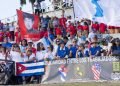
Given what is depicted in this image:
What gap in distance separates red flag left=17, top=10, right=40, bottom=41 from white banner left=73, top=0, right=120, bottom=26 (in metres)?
6.82

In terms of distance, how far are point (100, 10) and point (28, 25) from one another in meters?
7.83

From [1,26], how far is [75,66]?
13.2 meters

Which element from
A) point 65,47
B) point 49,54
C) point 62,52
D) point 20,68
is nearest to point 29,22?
point 20,68

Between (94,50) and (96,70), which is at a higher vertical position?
(94,50)

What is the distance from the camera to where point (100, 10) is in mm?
13086

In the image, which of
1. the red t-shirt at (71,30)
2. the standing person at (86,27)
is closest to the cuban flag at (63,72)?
the standing person at (86,27)

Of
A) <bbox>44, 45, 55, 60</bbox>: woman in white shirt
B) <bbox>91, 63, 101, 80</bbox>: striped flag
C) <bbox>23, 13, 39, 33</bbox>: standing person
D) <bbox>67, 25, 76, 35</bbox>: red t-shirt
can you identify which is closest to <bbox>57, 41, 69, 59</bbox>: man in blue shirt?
<bbox>44, 45, 55, 60</bbox>: woman in white shirt

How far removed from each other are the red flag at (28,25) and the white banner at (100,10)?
682cm

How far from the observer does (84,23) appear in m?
22.9

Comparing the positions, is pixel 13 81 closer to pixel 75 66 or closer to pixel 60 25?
pixel 75 66

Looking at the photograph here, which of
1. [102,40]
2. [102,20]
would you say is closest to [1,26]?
[102,40]

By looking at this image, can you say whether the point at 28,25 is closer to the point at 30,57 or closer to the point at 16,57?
the point at 16,57

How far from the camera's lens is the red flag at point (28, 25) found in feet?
66.1

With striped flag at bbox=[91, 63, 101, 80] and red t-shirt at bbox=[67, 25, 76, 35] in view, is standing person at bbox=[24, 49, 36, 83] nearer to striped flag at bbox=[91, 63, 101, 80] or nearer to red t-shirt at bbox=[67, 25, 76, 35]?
striped flag at bbox=[91, 63, 101, 80]
